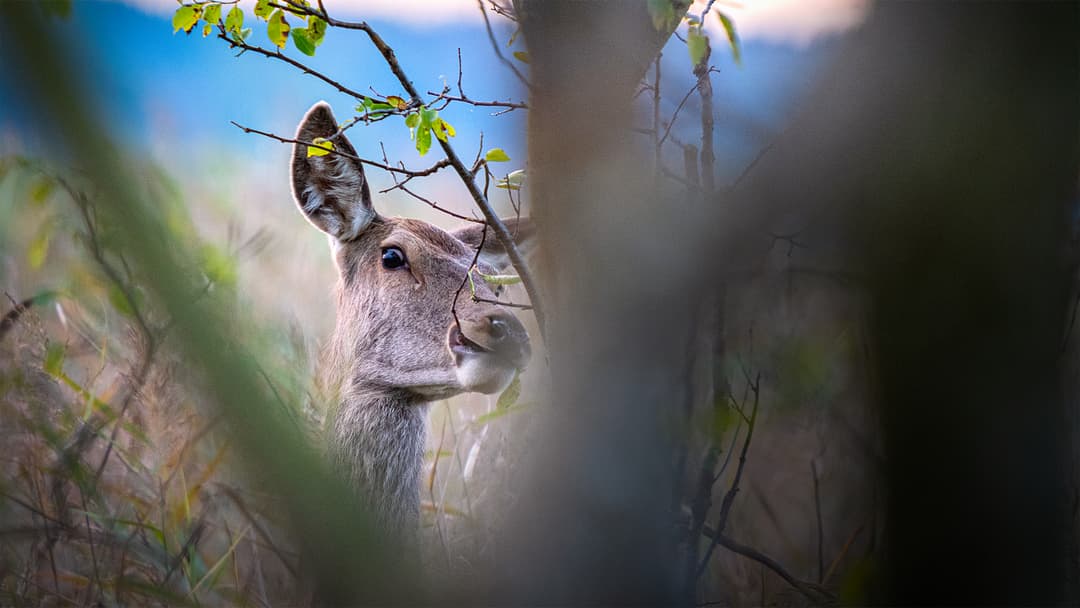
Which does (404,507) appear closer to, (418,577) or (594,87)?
(418,577)

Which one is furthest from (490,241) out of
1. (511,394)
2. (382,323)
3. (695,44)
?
(695,44)

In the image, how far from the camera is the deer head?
3037 millimetres

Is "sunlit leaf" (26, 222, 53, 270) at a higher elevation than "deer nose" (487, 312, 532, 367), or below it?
higher

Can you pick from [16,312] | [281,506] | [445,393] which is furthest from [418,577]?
[16,312]

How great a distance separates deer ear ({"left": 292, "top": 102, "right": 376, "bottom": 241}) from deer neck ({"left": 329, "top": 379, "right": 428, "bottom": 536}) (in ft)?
1.80

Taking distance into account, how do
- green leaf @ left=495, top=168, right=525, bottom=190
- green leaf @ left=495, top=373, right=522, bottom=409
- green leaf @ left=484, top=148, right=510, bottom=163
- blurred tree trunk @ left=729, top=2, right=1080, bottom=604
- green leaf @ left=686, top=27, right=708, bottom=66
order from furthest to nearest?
green leaf @ left=495, top=373, right=522, bottom=409, green leaf @ left=495, top=168, right=525, bottom=190, green leaf @ left=484, top=148, right=510, bottom=163, green leaf @ left=686, top=27, right=708, bottom=66, blurred tree trunk @ left=729, top=2, right=1080, bottom=604

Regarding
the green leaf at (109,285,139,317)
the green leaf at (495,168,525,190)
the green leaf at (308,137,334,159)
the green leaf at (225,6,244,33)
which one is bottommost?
the green leaf at (109,285,139,317)

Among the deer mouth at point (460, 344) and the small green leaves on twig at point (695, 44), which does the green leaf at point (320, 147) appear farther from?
the small green leaves on twig at point (695, 44)

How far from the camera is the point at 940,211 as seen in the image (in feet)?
5.83

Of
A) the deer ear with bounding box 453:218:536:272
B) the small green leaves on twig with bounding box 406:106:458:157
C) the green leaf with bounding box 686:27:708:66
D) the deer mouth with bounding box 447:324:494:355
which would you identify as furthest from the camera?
the deer ear with bounding box 453:218:536:272

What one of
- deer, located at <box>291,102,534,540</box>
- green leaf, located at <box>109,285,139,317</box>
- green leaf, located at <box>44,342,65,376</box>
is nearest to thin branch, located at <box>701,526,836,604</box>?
deer, located at <box>291,102,534,540</box>

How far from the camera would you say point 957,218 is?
177 centimetres

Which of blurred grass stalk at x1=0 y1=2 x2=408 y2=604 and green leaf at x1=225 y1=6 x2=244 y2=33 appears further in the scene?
green leaf at x1=225 y1=6 x2=244 y2=33

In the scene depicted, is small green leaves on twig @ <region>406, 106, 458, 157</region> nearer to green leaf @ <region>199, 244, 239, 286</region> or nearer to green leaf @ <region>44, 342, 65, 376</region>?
green leaf @ <region>199, 244, 239, 286</region>
